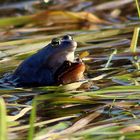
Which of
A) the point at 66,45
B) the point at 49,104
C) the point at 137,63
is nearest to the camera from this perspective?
the point at 49,104

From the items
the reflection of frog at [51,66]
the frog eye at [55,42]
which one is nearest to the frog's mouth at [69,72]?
the reflection of frog at [51,66]

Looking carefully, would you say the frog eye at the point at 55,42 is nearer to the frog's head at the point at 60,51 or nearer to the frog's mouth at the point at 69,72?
the frog's head at the point at 60,51

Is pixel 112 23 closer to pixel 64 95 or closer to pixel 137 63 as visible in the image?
pixel 137 63

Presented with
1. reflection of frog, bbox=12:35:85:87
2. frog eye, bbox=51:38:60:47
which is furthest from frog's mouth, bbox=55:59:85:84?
frog eye, bbox=51:38:60:47

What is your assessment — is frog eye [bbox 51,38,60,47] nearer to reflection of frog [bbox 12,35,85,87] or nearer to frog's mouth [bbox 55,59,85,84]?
reflection of frog [bbox 12,35,85,87]

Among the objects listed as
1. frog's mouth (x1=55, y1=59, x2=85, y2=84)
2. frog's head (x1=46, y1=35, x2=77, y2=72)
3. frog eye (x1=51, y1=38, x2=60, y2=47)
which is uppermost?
frog eye (x1=51, y1=38, x2=60, y2=47)

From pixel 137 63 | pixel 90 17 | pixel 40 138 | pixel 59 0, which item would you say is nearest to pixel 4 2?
pixel 59 0

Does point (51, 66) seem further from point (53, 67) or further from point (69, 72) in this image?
A: point (69, 72)
